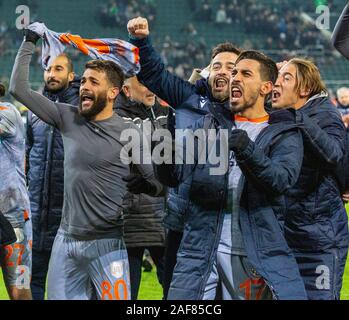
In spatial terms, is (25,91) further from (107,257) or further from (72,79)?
(72,79)

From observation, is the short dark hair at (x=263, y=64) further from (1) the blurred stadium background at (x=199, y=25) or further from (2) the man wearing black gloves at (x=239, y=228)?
(1) the blurred stadium background at (x=199, y=25)

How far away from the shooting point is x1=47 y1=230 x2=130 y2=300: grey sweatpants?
15.5 feet

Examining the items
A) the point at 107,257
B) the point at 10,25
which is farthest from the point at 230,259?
the point at 10,25

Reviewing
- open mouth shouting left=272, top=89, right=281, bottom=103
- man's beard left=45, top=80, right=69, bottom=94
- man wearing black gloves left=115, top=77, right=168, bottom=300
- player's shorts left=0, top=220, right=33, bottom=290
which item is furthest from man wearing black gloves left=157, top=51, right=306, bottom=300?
man's beard left=45, top=80, right=69, bottom=94

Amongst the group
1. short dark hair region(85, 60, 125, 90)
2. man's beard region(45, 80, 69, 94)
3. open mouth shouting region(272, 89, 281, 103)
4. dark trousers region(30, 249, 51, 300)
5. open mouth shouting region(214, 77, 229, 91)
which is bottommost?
→ dark trousers region(30, 249, 51, 300)

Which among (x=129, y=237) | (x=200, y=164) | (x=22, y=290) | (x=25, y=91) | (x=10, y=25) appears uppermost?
(x=10, y=25)

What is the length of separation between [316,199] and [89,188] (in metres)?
1.29

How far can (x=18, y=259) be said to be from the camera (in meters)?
5.97

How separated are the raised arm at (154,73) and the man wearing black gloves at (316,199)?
584 mm

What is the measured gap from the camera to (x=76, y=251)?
471 cm

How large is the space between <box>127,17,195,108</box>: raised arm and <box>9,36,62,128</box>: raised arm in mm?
538

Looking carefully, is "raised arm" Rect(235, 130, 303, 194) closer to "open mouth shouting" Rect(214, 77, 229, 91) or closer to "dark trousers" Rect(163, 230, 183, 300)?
"open mouth shouting" Rect(214, 77, 229, 91)

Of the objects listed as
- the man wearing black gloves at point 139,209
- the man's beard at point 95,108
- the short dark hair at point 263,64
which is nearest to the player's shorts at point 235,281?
the short dark hair at point 263,64

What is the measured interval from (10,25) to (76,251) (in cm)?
2562
